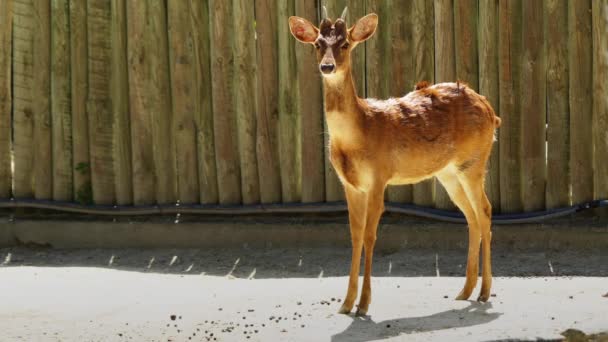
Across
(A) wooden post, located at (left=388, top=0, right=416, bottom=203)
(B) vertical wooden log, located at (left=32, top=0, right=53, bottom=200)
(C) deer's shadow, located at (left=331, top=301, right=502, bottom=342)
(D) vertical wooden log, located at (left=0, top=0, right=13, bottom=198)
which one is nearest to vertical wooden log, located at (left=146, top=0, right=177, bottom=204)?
(B) vertical wooden log, located at (left=32, top=0, right=53, bottom=200)

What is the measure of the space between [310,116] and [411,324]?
3132mm

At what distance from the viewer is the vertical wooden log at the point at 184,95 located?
9.51 m

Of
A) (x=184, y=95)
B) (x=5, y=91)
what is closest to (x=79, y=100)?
(x=5, y=91)

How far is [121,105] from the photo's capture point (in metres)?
9.66

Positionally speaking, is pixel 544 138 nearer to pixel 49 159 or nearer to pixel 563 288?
pixel 563 288

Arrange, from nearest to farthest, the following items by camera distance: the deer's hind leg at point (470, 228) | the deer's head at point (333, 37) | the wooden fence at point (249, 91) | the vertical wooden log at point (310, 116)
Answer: the deer's head at point (333, 37) → the deer's hind leg at point (470, 228) → the wooden fence at point (249, 91) → the vertical wooden log at point (310, 116)

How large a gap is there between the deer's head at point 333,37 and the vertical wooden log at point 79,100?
3.36 meters

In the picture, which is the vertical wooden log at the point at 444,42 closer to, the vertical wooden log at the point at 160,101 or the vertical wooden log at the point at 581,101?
the vertical wooden log at the point at 581,101

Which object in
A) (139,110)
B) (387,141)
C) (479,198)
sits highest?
(139,110)

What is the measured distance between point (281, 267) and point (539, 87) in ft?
8.15

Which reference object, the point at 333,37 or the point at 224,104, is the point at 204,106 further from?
the point at 333,37

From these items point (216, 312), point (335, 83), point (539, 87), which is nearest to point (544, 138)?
point (539, 87)

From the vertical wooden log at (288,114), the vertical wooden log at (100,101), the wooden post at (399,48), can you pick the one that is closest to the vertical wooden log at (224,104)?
the vertical wooden log at (288,114)

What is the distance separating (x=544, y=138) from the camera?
9.03 m
